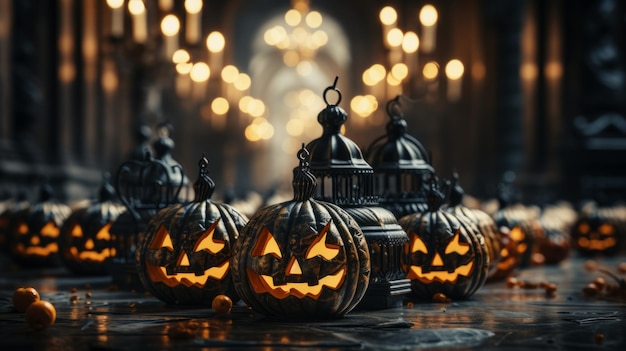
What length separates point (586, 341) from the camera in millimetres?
7367

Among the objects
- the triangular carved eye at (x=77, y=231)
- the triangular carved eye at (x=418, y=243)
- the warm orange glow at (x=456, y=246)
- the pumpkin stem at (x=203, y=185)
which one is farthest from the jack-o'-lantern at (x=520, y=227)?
the pumpkin stem at (x=203, y=185)

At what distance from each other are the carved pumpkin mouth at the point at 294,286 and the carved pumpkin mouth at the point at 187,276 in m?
1.14

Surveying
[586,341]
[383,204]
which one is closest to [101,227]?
[383,204]

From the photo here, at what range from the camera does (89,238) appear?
12984 millimetres

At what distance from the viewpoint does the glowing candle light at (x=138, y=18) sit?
55.9 ft

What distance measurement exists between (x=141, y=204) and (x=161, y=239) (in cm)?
251

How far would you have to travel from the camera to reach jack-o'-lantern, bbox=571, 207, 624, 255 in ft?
Answer: 63.7

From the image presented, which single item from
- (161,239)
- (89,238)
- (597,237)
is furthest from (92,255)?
(597,237)

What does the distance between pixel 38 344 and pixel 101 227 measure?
6.02 meters

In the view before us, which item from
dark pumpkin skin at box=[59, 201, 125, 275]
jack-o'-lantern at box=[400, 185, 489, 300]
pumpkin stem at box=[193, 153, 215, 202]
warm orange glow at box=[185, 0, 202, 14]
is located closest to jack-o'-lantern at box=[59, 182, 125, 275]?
dark pumpkin skin at box=[59, 201, 125, 275]

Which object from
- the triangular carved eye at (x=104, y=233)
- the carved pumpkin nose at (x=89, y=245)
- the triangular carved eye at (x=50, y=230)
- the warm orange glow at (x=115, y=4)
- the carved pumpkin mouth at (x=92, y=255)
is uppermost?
the warm orange glow at (x=115, y=4)

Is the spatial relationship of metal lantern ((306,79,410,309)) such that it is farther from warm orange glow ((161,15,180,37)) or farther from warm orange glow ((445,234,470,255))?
warm orange glow ((161,15,180,37))

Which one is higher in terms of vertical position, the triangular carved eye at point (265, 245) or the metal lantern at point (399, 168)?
the metal lantern at point (399, 168)

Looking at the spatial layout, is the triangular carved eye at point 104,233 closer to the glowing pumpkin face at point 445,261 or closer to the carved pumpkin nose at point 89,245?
the carved pumpkin nose at point 89,245
